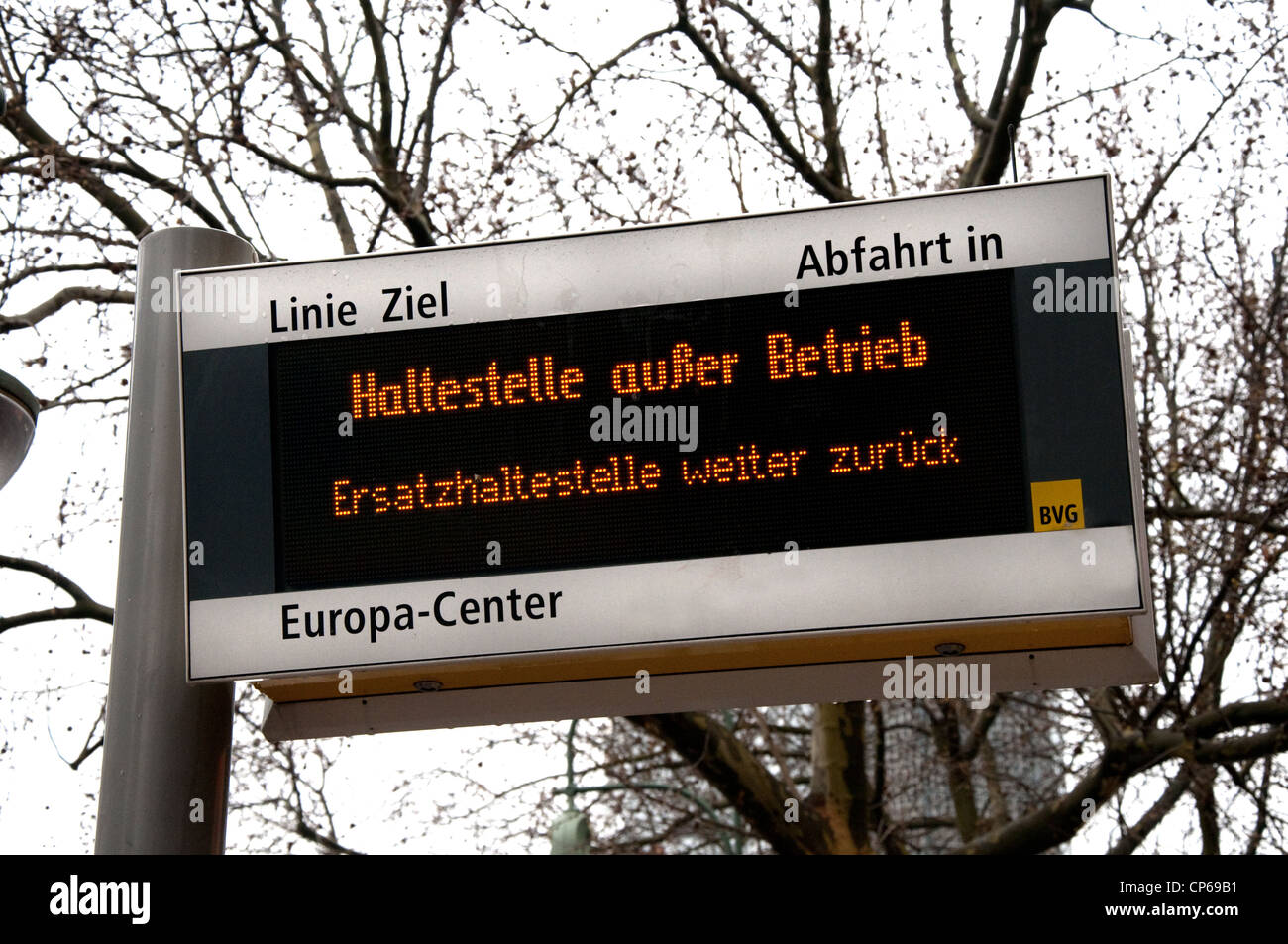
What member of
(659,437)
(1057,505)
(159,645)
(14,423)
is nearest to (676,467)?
(659,437)

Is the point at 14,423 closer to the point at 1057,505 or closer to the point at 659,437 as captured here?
the point at 659,437

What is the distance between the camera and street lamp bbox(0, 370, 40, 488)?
5.80m

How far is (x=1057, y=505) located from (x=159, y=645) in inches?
120

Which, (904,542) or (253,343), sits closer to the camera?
(904,542)

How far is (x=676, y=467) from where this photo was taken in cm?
511

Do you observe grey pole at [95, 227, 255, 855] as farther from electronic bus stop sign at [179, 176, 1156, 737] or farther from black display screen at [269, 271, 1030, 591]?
black display screen at [269, 271, 1030, 591]

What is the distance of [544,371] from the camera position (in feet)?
17.4

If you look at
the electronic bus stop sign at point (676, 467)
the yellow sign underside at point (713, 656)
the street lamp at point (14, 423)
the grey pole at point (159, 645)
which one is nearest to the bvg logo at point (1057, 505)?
the electronic bus stop sign at point (676, 467)
